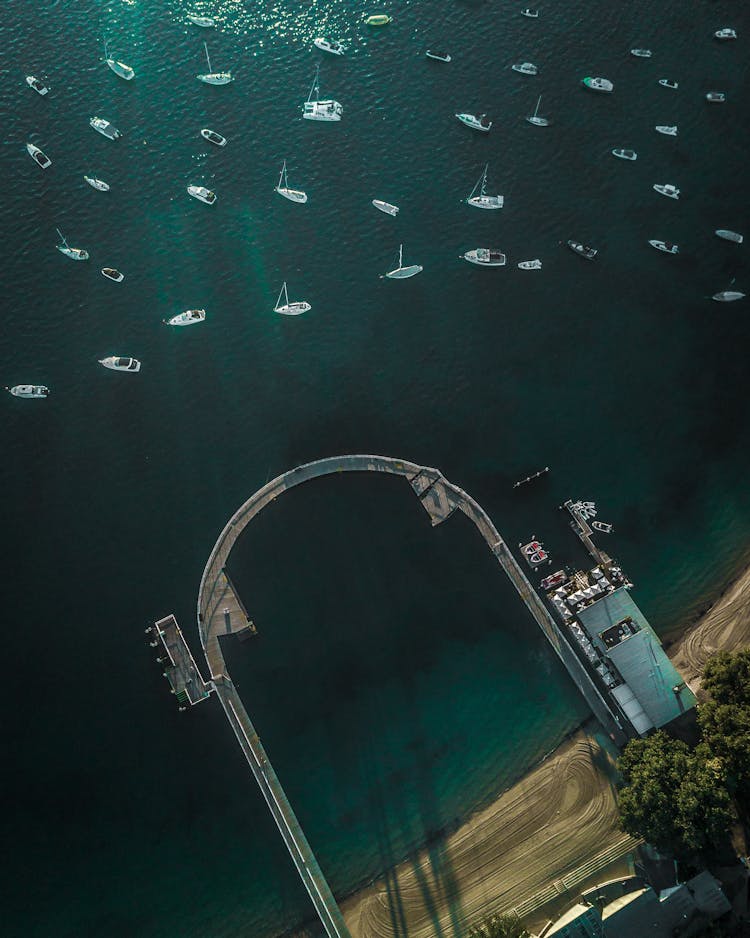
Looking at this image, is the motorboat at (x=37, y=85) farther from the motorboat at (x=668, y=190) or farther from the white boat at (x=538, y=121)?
the motorboat at (x=668, y=190)

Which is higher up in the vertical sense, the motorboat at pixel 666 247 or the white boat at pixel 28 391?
the white boat at pixel 28 391

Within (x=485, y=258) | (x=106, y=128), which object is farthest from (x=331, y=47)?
(x=485, y=258)

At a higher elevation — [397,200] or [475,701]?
[397,200]

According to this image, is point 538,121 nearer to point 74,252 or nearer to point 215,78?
point 215,78

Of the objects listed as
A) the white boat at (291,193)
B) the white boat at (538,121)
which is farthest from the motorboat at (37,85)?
the white boat at (538,121)

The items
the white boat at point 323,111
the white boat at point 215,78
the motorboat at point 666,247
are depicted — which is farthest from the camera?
the white boat at point 215,78

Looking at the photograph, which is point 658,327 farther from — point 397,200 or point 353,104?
point 353,104

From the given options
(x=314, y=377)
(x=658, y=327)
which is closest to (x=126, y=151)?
(x=314, y=377)
